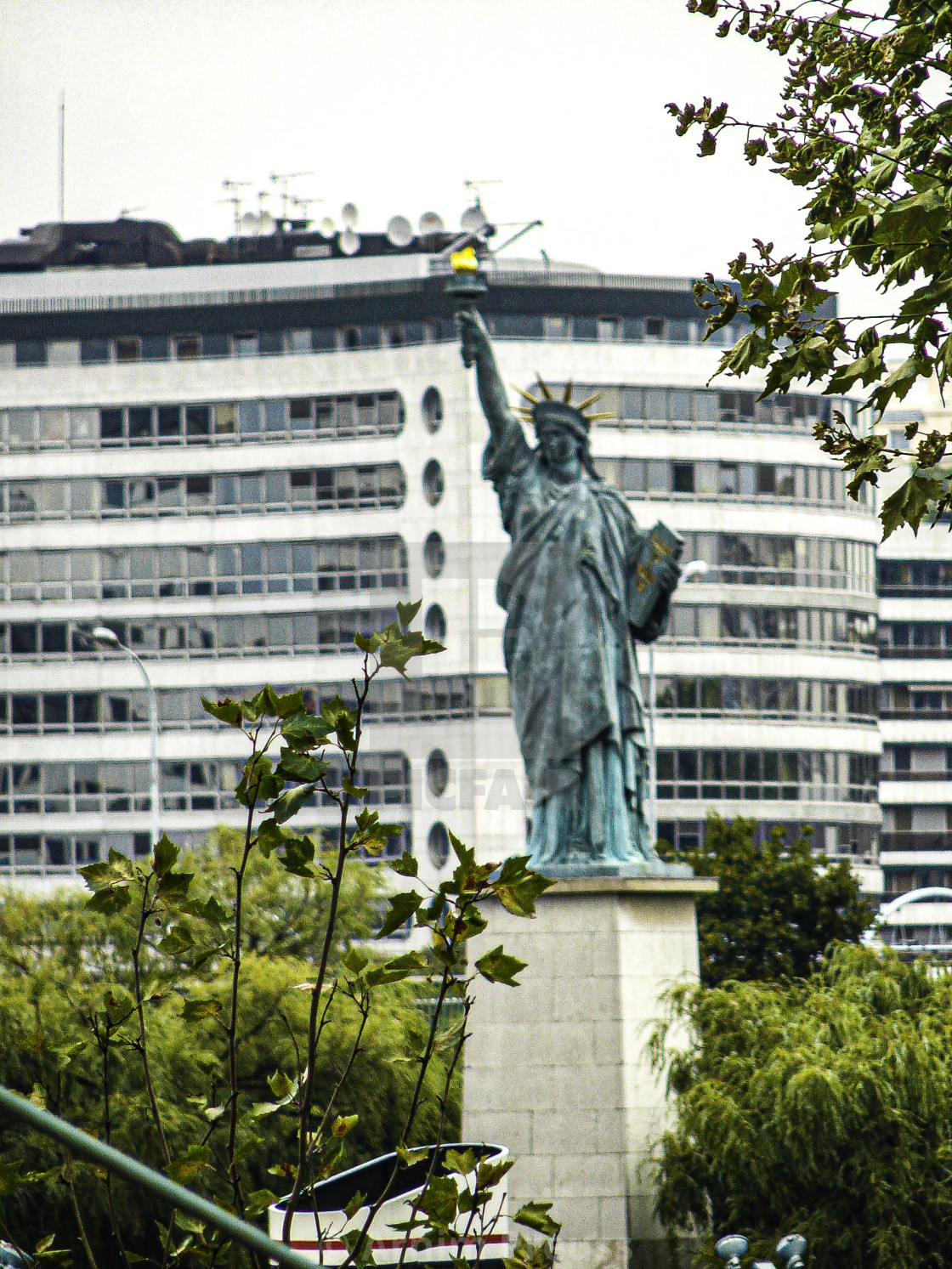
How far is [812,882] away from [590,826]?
21.5 meters

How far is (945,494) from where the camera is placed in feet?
22.7

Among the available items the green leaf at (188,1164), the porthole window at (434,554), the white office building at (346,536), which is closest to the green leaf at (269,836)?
the green leaf at (188,1164)

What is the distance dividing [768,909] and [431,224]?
3255cm

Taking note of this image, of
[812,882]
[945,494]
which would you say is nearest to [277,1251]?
[945,494]

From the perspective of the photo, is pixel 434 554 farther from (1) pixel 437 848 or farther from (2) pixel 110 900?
(2) pixel 110 900

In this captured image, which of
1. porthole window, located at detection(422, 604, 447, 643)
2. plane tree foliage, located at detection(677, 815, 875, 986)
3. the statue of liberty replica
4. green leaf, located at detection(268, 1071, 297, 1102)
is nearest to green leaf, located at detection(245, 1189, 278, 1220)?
green leaf, located at detection(268, 1071, 297, 1102)

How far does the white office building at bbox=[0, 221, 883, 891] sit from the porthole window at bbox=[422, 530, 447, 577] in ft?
0.24

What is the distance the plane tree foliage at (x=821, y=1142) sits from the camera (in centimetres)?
1616

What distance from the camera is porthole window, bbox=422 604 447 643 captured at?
58562 mm

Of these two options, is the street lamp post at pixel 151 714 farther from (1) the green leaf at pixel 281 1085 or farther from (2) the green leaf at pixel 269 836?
(2) the green leaf at pixel 269 836

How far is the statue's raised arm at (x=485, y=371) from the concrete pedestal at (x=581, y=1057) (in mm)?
4076

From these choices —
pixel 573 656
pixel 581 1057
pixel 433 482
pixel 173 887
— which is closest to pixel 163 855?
pixel 173 887

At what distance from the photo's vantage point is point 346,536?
5984 centimetres

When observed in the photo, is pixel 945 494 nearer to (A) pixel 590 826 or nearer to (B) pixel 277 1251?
(B) pixel 277 1251
